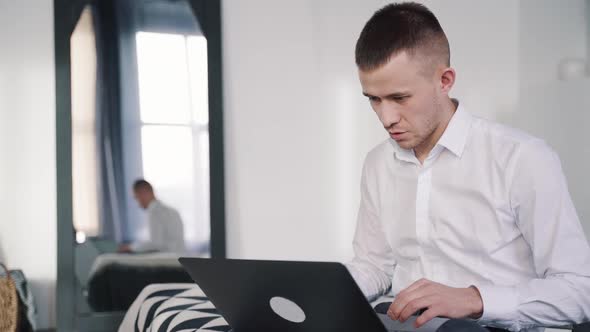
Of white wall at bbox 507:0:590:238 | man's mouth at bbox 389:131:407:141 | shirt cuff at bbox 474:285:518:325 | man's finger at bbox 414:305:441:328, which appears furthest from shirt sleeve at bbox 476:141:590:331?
white wall at bbox 507:0:590:238

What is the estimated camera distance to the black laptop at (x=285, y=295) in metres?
1.05

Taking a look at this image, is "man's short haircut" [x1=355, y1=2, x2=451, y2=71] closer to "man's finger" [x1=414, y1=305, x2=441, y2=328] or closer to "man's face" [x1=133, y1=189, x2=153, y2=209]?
"man's finger" [x1=414, y1=305, x2=441, y2=328]

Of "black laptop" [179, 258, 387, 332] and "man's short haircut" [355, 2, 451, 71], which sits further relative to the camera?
"man's short haircut" [355, 2, 451, 71]

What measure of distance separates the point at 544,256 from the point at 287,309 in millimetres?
544

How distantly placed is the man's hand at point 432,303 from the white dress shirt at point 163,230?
8.01 feet

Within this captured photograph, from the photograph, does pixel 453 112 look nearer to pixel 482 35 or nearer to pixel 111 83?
pixel 111 83

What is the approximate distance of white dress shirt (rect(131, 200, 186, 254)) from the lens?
3.51m

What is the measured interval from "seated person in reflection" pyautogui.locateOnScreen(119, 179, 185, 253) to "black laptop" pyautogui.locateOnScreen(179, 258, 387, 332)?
226 centimetres

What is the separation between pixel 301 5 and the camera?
3814mm

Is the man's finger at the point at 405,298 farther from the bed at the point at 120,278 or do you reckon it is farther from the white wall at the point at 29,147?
the white wall at the point at 29,147

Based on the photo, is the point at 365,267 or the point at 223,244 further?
the point at 223,244

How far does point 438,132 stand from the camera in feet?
4.99

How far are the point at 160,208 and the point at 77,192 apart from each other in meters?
0.42

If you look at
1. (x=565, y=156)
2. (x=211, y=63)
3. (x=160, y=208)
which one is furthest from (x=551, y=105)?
(x=160, y=208)
